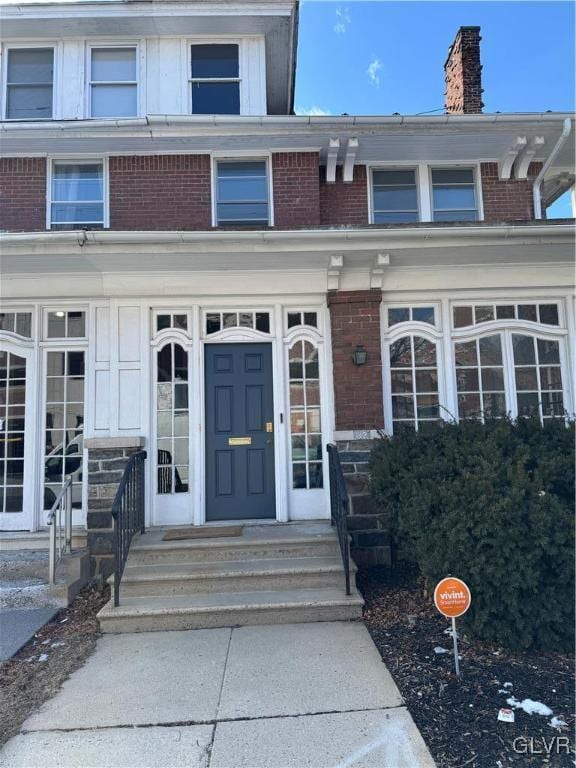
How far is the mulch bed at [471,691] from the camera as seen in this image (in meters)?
2.51

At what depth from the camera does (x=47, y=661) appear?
3.66m

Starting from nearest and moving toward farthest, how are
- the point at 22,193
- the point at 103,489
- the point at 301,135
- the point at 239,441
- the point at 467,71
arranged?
the point at 103,489 < the point at 239,441 < the point at 301,135 < the point at 22,193 < the point at 467,71

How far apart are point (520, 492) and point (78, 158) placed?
21.9ft

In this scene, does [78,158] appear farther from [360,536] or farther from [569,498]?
[569,498]

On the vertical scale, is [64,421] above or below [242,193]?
below

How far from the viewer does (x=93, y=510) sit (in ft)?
17.5

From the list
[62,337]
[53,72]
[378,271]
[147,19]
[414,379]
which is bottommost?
[414,379]

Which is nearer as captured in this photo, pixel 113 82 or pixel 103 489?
pixel 103 489

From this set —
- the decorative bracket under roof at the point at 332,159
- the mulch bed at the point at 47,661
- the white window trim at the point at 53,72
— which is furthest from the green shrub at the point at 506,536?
the white window trim at the point at 53,72

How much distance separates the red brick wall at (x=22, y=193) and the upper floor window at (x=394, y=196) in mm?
4480

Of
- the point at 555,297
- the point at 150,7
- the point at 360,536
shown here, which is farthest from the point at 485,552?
the point at 150,7

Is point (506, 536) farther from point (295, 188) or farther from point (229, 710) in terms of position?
point (295, 188)

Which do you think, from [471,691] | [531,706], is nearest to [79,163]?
[471,691]

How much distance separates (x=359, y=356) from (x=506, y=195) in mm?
3424
